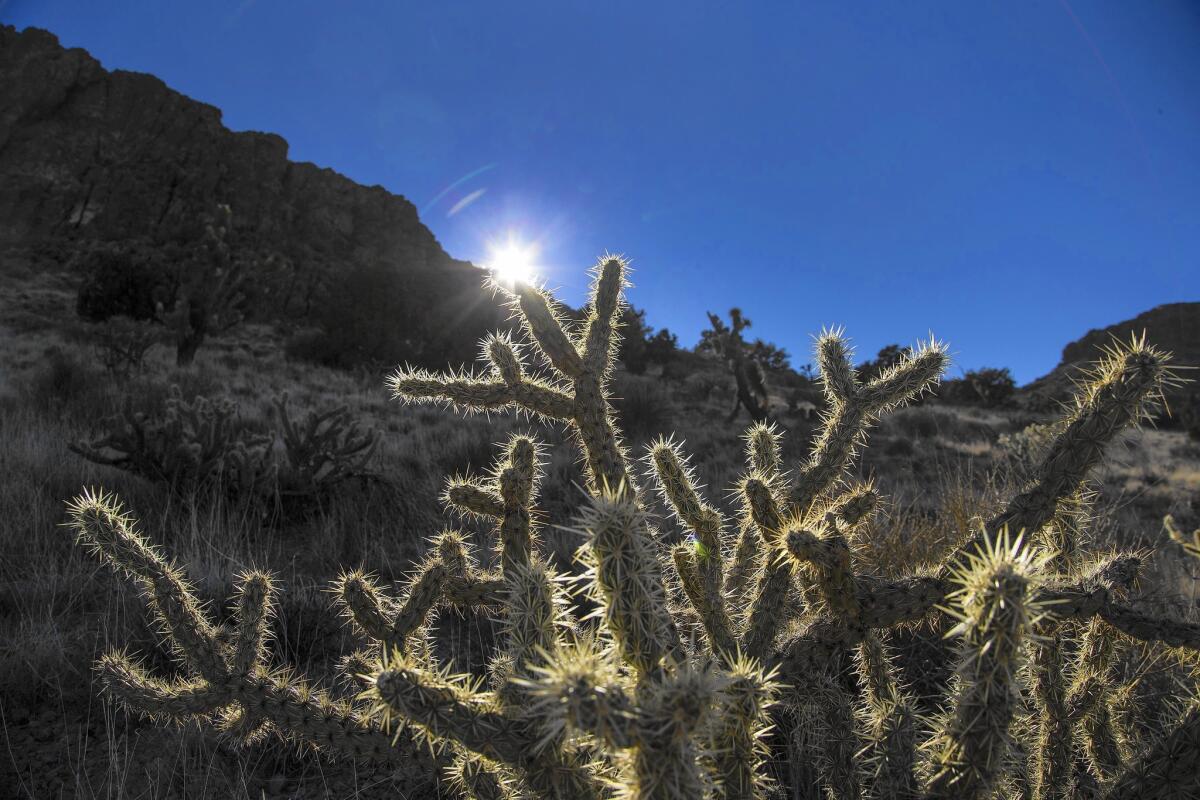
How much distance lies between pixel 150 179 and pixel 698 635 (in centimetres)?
9101

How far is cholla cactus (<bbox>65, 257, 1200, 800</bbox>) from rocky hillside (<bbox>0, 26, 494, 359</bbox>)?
52.1 metres

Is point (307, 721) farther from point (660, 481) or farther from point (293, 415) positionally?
point (293, 415)

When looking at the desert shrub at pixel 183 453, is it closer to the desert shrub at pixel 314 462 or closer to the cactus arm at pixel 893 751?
the desert shrub at pixel 314 462

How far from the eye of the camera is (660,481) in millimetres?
2051

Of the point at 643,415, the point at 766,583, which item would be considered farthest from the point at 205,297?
the point at 766,583

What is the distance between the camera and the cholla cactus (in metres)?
1.05

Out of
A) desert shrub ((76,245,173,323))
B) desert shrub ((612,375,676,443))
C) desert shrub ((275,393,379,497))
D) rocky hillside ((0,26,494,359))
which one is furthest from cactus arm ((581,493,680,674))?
rocky hillside ((0,26,494,359))

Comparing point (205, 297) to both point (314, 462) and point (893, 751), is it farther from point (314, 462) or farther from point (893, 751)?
point (893, 751)

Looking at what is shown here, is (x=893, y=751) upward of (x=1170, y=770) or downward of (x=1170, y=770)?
downward

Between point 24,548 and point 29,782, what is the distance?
101 inches

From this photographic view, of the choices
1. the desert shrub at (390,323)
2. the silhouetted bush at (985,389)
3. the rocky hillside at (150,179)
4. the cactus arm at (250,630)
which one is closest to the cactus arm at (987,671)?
the cactus arm at (250,630)

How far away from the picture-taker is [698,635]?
6.88ft

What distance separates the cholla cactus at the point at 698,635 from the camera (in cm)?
105

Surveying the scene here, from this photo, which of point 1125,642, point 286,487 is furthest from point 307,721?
point 286,487
